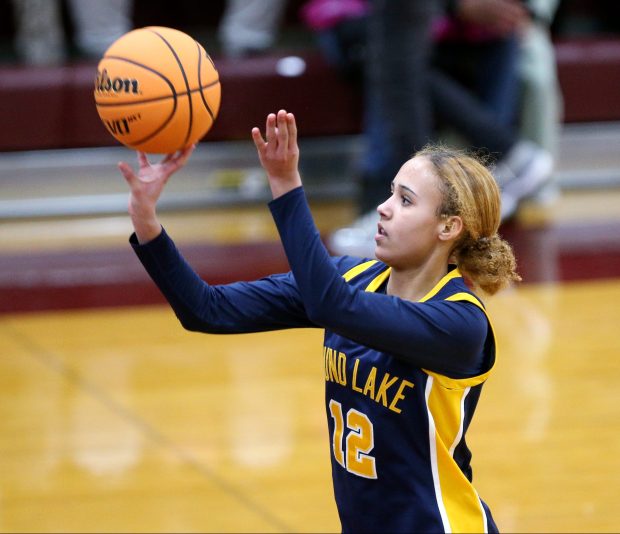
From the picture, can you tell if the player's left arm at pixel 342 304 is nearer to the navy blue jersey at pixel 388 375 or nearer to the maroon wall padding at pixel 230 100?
the navy blue jersey at pixel 388 375

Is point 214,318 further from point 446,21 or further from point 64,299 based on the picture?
point 446,21

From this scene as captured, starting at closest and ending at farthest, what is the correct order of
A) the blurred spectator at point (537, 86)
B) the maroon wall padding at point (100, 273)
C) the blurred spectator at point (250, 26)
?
the maroon wall padding at point (100, 273)
the blurred spectator at point (537, 86)
the blurred spectator at point (250, 26)

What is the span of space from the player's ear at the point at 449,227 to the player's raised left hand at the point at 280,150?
0.95 feet

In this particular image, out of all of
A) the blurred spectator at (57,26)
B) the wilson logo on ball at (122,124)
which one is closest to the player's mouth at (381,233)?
the wilson logo on ball at (122,124)

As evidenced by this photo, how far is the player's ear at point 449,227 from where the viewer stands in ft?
6.63

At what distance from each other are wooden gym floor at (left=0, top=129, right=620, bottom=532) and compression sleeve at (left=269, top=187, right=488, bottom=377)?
1.03m

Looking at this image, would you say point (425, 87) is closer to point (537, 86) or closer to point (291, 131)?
point (537, 86)

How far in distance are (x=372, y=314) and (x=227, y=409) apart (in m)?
1.82

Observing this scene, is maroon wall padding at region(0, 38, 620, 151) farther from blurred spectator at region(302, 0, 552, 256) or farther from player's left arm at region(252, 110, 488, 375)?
player's left arm at region(252, 110, 488, 375)

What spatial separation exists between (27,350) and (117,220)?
216 centimetres

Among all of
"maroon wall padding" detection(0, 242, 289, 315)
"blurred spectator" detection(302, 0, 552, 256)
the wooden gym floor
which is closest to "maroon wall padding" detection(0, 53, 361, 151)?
"blurred spectator" detection(302, 0, 552, 256)

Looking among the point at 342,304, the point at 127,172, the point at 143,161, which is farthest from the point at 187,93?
the point at 342,304

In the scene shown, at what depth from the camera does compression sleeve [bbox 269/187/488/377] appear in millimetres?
1838

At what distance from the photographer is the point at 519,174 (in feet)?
18.1
